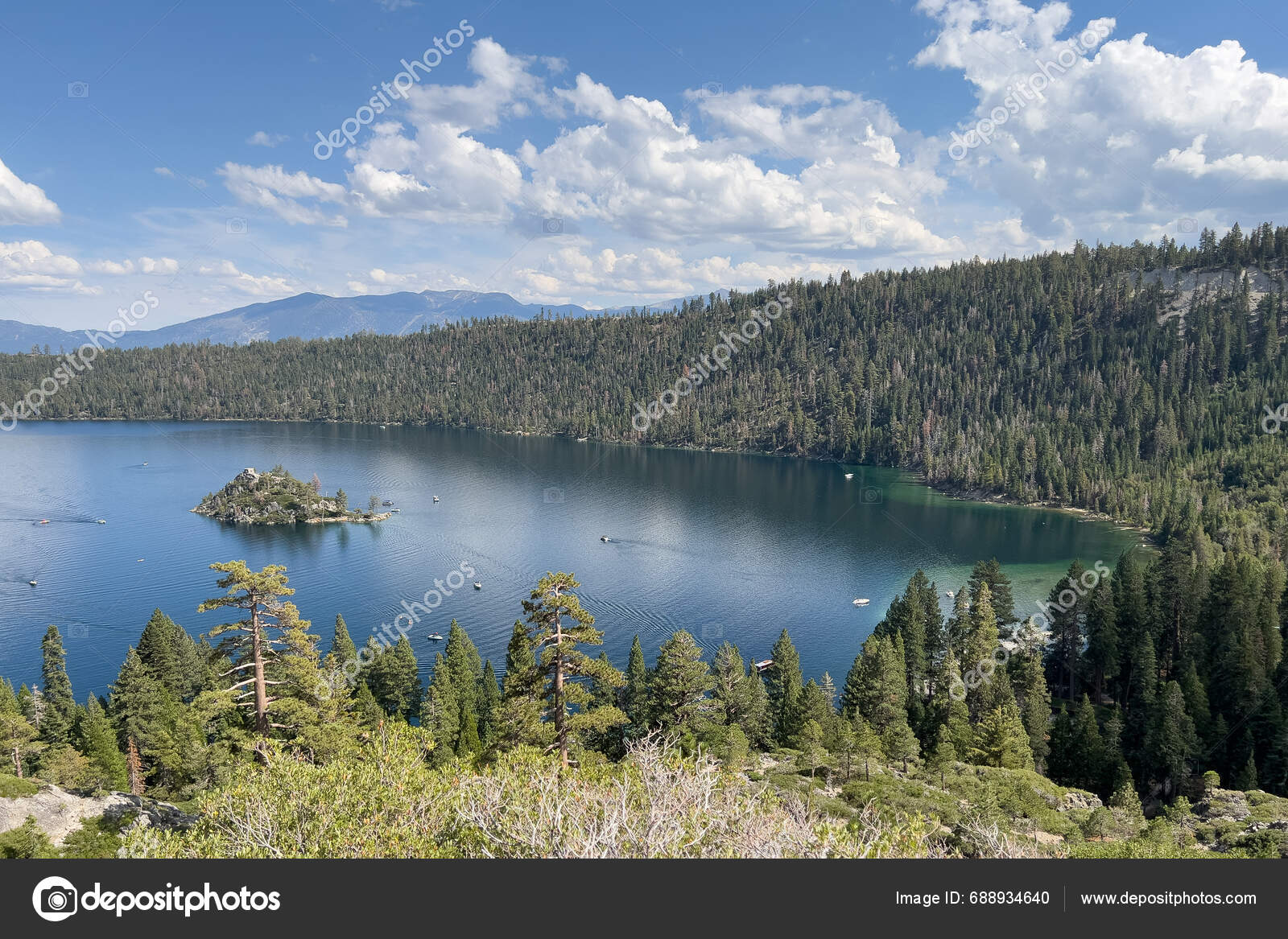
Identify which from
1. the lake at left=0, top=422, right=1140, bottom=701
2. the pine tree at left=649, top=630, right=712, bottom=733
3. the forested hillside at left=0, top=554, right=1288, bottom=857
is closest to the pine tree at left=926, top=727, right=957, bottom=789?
the forested hillside at left=0, top=554, right=1288, bottom=857

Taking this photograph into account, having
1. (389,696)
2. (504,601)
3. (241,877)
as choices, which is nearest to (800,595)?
(504,601)

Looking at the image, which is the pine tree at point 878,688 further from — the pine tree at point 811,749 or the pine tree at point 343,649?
the pine tree at point 343,649

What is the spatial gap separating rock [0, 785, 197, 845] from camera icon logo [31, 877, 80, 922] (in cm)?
1363

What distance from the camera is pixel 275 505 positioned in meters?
160

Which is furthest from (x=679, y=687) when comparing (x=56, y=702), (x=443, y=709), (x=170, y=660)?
(x=56, y=702)

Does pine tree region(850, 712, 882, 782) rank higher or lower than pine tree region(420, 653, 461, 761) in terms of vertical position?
higher

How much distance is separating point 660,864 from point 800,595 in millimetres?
93247

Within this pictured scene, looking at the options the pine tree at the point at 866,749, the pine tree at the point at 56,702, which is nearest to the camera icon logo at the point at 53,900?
the pine tree at the point at 866,749

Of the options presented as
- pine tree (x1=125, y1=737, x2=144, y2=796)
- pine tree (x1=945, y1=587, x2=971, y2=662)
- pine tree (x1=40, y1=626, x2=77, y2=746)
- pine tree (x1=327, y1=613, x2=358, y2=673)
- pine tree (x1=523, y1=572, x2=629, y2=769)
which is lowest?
pine tree (x1=125, y1=737, x2=144, y2=796)

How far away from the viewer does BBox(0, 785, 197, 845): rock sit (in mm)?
25641

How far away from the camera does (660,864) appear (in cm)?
1311

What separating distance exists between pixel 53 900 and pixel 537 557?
112451 mm

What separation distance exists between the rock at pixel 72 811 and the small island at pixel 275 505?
13241 centimetres

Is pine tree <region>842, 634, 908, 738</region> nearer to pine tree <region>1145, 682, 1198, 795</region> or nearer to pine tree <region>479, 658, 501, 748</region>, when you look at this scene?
pine tree <region>1145, 682, 1198, 795</region>
